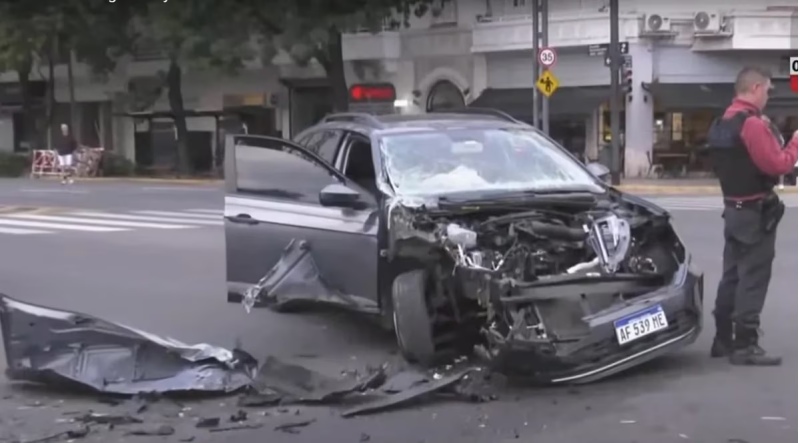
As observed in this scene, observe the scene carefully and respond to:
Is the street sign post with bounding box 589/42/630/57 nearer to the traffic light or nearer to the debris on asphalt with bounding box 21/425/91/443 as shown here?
the traffic light

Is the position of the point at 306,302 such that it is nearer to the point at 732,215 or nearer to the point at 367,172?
the point at 367,172

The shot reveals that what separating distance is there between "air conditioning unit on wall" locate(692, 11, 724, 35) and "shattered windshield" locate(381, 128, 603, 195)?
80.5 feet

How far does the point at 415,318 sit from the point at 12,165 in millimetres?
39376

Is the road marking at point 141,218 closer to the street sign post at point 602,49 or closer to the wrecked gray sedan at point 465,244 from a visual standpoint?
the wrecked gray sedan at point 465,244

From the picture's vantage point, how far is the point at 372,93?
3794 centimetres

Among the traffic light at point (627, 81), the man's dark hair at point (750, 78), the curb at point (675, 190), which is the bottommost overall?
the curb at point (675, 190)

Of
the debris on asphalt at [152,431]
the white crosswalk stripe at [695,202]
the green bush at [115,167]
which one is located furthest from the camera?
the green bush at [115,167]

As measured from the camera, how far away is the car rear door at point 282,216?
8547 mm

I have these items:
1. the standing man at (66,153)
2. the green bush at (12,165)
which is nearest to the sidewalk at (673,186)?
the standing man at (66,153)

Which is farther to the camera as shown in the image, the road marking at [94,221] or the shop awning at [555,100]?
the shop awning at [555,100]

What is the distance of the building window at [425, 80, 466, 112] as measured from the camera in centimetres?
3747

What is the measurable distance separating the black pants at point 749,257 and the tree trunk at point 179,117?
33.0m

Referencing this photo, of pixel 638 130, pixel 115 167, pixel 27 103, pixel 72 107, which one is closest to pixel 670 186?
pixel 638 130

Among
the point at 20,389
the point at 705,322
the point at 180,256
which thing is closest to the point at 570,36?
the point at 180,256
